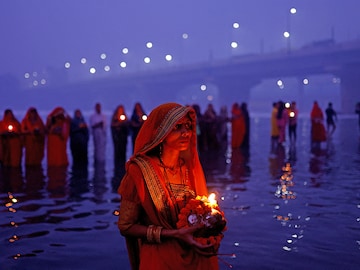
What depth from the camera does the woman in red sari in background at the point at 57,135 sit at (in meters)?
15.9

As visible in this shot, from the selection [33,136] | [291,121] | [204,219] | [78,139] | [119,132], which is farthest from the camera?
[291,121]

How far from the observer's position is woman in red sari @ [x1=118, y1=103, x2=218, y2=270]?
3383 millimetres

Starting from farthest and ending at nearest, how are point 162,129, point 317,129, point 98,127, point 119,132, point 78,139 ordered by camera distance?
point 317,129, point 119,132, point 98,127, point 78,139, point 162,129

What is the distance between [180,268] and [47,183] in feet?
31.1

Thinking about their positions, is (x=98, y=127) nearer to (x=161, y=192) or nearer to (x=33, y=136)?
(x=33, y=136)

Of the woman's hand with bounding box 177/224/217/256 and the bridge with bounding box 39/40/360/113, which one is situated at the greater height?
the bridge with bounding box 39/40/360/113

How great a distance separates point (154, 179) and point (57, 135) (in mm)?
12964

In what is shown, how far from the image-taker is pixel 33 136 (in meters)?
16.3

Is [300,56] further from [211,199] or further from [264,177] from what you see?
[211,199]

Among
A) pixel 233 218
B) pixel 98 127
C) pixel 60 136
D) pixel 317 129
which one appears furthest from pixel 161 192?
pixel 317 129

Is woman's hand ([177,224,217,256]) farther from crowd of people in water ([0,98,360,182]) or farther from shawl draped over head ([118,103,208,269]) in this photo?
crowd of people in water ([0,98,360,182])

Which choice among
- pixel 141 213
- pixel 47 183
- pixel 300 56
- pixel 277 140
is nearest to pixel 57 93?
pixel 300 56

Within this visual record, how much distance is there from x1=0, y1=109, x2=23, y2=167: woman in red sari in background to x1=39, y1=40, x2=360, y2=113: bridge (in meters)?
50.3

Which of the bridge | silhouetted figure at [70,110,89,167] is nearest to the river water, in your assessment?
silhouetted figure at [70,110,89,167]
